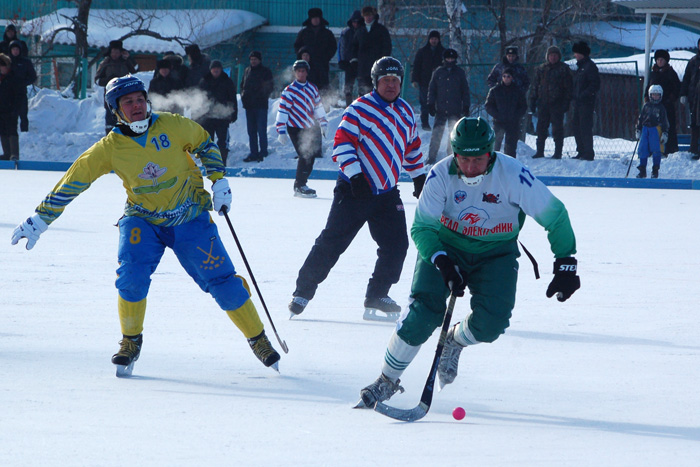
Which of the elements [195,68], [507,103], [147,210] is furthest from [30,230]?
[195,68]

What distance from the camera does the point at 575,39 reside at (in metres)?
22.7

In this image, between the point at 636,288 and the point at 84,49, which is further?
the point at 84,49

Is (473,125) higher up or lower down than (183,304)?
higher up

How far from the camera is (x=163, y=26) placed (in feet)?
87.1

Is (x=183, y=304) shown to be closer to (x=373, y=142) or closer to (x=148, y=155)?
(x=373, y=142)

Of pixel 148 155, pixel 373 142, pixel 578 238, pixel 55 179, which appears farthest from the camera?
pixel 55 179

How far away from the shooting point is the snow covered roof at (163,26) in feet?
85.5

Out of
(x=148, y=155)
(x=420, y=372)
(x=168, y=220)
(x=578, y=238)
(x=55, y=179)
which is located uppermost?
(x=148, y=155)

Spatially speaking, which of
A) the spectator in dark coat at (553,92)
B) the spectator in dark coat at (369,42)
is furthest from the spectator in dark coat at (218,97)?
the spectator in dark coat at (553,92)

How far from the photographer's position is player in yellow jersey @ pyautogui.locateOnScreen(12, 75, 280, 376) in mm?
4719

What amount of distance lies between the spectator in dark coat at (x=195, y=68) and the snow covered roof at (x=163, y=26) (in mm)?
9268

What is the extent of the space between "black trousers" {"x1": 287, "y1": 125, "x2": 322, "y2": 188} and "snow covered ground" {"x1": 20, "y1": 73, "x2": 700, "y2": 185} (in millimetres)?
3538

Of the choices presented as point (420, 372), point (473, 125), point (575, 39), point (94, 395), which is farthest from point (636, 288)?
point (575, 39)

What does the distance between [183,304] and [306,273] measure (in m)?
0.85
